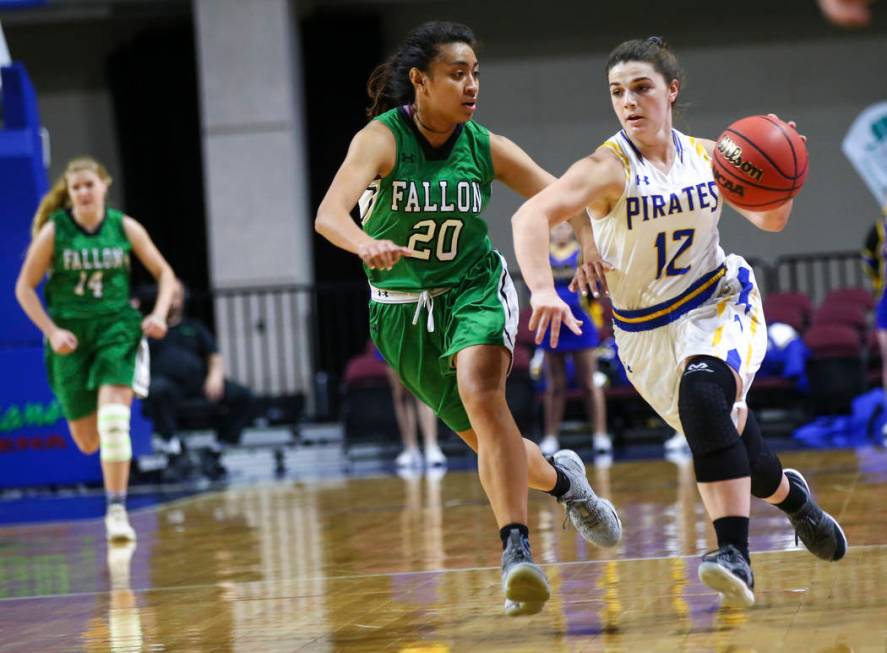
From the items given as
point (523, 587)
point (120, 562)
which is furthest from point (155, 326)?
point (523, 587)

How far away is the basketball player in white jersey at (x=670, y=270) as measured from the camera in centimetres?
380

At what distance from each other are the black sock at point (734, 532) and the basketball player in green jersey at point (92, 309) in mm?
3912

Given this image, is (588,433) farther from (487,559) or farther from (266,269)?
(487,559)

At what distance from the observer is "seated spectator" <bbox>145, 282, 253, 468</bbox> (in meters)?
10.5

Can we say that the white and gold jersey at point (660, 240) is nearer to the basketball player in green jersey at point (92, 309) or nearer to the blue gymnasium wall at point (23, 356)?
the basketball player in green jersey at point (92, 309)

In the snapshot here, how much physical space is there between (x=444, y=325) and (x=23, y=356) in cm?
610

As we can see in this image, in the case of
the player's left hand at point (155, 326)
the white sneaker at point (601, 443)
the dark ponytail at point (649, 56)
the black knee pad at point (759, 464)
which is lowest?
the white sneaker at point (601, 443)

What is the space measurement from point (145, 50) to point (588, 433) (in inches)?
282

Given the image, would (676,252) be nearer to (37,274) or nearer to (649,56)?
(649,56)

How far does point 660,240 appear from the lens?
3.99 m

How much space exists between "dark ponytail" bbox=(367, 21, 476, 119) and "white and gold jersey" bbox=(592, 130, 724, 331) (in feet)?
1.94

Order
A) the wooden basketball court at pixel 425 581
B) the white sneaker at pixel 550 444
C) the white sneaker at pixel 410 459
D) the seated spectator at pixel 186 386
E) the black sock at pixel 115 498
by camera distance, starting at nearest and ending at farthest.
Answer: the wooden basketball court at pixel 425 581 → the black sock at pixel 115 498 → the white sneaker at pixel 550 444 → the white sneaker at pixel 410 459 → the seated spectator at pixel 186 386

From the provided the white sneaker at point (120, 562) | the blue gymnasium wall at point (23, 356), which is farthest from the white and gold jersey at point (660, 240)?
the blue gymnasium wall at point (23, 356)

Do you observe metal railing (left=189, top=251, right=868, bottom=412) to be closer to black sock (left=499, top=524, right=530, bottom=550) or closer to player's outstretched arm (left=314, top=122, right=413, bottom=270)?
player's outstretched arm (left=314, top=122, right=413, bottom=270)
